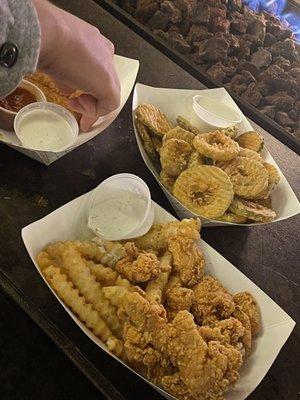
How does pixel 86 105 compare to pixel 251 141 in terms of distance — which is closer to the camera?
pixel 86 105

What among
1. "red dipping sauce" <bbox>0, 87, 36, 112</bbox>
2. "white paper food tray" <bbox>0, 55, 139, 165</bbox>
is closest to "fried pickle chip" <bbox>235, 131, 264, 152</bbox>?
"white paper food tray" <bbox>0, 55, 139, 165</bbox>

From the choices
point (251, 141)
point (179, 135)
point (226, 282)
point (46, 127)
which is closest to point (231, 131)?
point (251, 141)

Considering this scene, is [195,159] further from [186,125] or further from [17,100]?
[17,100]

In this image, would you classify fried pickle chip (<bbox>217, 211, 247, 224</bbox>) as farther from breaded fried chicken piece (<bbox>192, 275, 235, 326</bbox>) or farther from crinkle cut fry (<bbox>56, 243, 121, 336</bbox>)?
crinkle cut fry (<bbox>56, 243, 121, 336</bbox>)

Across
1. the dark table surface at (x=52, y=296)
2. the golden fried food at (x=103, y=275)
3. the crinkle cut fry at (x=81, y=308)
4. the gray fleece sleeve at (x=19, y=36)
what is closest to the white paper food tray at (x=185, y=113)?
the dark table surface at (x=52, y=296)

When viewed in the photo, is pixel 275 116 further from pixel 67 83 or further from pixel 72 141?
pixel 67 83

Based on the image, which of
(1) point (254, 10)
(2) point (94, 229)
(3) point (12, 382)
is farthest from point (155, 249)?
(1) point (254, 10)
